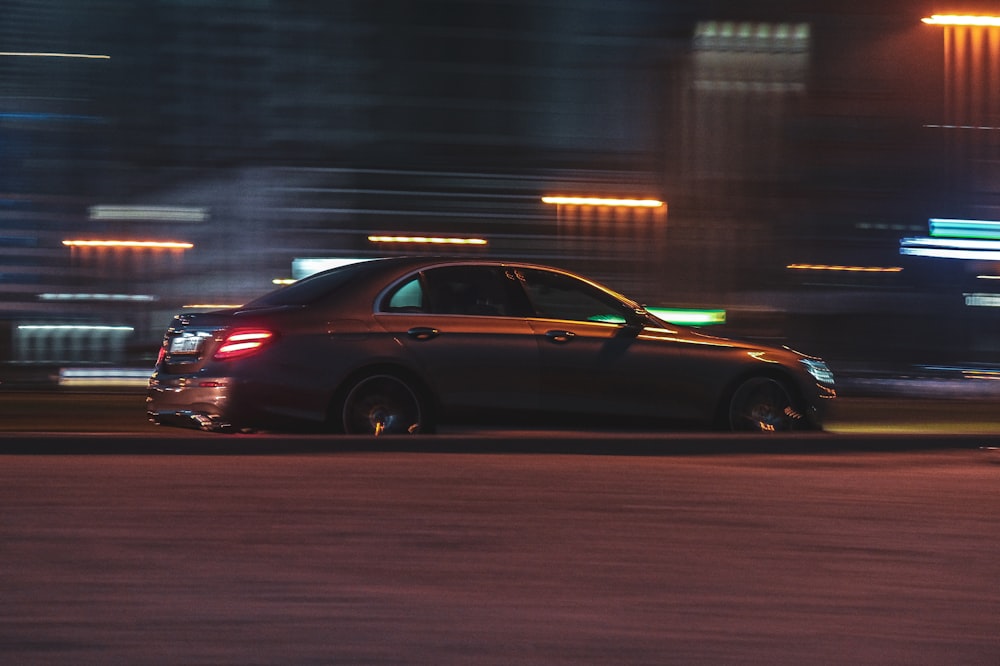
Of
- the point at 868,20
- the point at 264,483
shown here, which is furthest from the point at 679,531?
the point at 868,20

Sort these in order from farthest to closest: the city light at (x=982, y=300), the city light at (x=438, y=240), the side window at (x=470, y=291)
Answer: the city light at (x=982, y=300) → the city light at (x=438, y=240) → the side window at (x=470, y=291)

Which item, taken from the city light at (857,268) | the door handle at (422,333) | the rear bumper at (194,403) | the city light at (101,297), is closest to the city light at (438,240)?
the city light at (101,297)

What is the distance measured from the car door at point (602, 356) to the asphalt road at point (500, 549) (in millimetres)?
429

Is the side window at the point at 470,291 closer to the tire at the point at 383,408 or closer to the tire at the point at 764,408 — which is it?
the tire at the point at 383,408

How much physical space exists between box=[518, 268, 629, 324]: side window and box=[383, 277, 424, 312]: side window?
735 mm

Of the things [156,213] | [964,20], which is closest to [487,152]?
[156,213]

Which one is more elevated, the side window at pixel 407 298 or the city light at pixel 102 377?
the side window at pixel 407 298

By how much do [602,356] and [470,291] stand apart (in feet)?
3.16

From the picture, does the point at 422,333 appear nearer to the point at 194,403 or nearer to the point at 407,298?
the point at 407,298

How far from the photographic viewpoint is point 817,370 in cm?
1061

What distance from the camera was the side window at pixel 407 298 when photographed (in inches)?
382

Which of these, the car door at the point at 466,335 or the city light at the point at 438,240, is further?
the city light at the point at 438,240

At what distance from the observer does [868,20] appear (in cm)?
1631

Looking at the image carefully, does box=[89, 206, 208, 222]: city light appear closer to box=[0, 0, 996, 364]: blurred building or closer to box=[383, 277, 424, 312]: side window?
box=[0, 0, 996, 364]: blurred building
